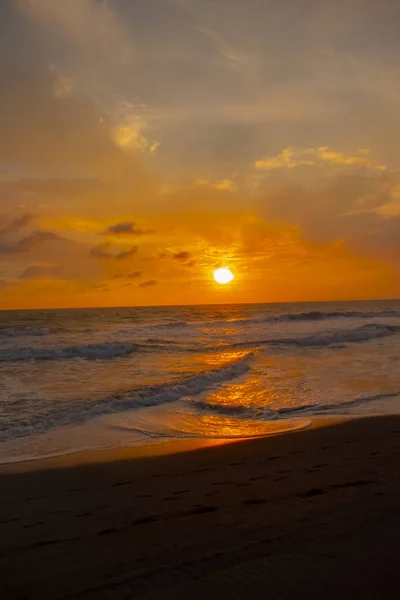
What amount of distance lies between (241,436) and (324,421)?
7.04 ft

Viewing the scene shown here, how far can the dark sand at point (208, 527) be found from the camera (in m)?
3.98

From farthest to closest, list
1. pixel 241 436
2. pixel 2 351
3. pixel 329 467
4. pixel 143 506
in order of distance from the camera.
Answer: pixel 2 351
pixel 241 436
pixel 329 467
pixel 143 506

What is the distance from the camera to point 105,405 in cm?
1211

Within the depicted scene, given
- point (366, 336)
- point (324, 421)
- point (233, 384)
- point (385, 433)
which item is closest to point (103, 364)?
point (233, 384)

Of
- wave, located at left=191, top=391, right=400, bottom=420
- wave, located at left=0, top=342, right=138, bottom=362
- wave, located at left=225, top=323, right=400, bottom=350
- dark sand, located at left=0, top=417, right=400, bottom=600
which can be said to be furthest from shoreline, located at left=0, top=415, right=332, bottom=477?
wave, located at left=225, top=323, right=400, bottom=350

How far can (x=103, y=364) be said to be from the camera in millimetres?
22375

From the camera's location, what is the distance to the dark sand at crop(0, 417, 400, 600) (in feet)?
13.1

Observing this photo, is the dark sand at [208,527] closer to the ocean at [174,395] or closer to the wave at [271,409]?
the ocean at [174,395]

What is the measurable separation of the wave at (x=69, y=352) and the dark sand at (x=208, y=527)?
19062 millimetres

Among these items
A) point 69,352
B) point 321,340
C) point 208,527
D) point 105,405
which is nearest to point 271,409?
point 105,405

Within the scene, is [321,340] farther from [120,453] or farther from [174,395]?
[120,453]

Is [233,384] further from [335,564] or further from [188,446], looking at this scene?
[335,564]

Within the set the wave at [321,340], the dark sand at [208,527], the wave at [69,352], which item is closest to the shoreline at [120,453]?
the dark sand at [208,527]

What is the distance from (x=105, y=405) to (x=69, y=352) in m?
16.1
